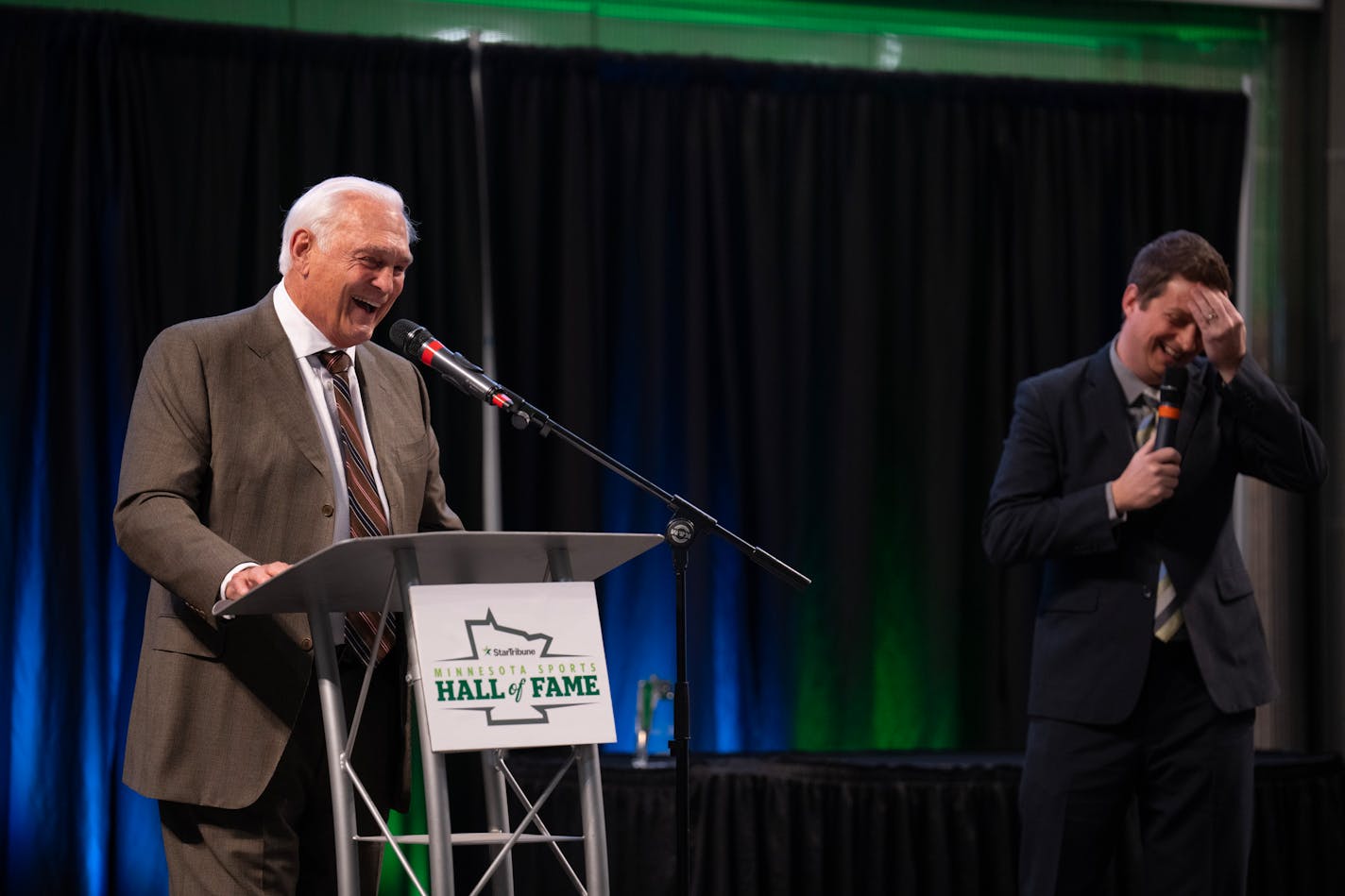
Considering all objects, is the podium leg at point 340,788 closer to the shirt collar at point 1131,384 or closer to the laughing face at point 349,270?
the laughing face at point 349,270

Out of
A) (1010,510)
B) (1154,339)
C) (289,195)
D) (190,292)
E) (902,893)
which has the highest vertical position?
(289,195)

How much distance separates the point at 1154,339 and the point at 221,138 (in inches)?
121

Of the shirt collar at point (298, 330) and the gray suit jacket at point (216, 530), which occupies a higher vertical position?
the shirt collar at point (298, 330)

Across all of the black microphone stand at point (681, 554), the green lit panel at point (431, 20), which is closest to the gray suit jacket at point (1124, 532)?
the black microphone stand at point (681, 554)

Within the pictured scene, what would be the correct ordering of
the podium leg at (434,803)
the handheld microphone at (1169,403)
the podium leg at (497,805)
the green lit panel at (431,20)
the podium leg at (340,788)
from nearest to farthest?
1. the podium leg at (434,803)
2. the podium leg at (340,788)
3. the podium leg at (497,805)
4. the handheld microphone at (1169,403)
5. the green lit panel at (431,20)

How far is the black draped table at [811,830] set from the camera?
3939mm

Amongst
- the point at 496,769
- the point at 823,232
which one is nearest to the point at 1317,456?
the point at 496,769

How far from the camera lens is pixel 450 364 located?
7.88 feet

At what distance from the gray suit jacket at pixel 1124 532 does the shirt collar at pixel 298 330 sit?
5.03 feet

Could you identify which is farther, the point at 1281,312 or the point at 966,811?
the point at 1281,312

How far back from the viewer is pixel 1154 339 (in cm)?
299

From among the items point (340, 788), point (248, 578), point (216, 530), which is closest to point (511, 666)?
point (340, 788)

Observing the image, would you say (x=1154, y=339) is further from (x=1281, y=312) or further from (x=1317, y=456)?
(x=1281, y=312)

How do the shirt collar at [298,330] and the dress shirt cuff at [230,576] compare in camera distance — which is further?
the shirt collar at [298,330]
